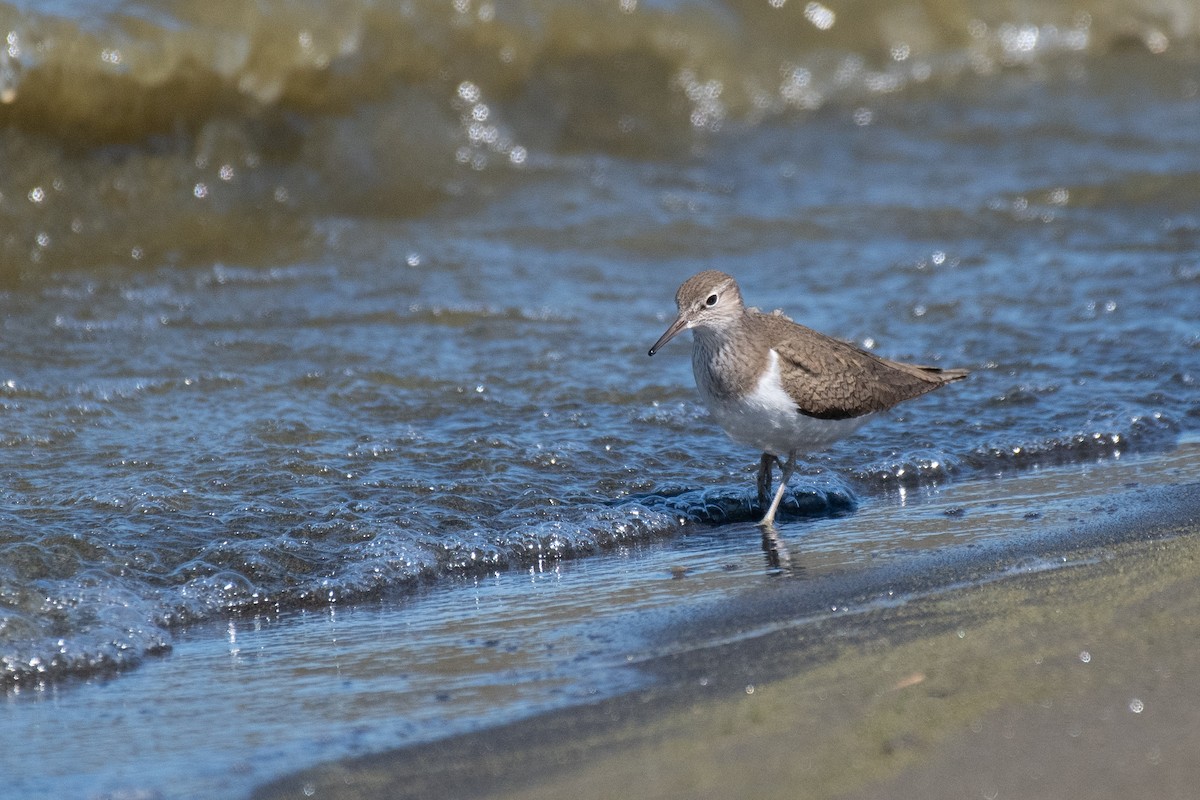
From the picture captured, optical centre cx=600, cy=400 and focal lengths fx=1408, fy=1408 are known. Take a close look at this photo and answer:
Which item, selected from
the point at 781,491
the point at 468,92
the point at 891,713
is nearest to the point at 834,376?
the point at 781,491

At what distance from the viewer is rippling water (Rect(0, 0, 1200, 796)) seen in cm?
547

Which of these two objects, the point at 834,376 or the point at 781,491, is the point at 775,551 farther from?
the point at 834,376

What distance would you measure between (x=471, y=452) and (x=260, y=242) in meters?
3.98

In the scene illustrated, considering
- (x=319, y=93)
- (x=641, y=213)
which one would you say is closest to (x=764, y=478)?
(x=641, y=213)

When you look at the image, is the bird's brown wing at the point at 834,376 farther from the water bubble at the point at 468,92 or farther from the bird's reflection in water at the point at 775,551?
the water bubble at the point at 468,92

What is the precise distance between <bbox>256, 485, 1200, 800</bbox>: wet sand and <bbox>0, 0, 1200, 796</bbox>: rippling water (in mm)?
1383

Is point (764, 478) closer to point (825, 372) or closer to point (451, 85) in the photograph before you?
point (825, 372)

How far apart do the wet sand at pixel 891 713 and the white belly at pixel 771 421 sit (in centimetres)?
120

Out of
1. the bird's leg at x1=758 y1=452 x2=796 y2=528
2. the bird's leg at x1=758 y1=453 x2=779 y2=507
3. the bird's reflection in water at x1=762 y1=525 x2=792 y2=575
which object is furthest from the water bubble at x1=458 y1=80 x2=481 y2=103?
the bird's reflection in water at x1=762 y1=525 x2=792 y2=575

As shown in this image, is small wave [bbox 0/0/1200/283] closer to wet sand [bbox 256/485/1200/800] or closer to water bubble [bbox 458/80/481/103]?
water bubble [bbox 458/80/481/103]

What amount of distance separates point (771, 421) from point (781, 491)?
33 cm

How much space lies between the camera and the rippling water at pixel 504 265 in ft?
17.9

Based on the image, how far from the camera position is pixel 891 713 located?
339cm

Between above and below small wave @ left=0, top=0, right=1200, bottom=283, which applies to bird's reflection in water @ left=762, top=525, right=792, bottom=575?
below
